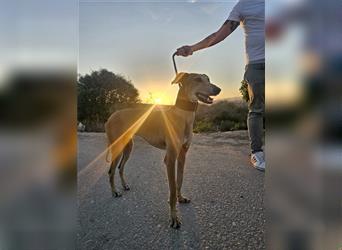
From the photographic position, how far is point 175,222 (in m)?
1.64

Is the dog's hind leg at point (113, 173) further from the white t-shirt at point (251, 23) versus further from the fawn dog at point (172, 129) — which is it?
the white t-shirt at point (251, 23)

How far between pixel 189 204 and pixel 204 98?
0.74 m

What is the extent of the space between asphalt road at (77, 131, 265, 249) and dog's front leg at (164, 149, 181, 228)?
1.8 inches

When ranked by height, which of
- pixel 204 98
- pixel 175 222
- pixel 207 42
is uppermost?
pixel 207 42

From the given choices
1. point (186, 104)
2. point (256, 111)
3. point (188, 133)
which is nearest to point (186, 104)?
point (186, 104)

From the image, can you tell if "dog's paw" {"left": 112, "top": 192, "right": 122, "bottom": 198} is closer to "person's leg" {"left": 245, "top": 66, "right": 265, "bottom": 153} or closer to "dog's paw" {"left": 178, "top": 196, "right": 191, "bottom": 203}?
"dog's paw" {"left": 178, "top": 196, "right": 191, "bottom": 203}

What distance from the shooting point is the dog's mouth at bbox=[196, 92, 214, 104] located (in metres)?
1.93

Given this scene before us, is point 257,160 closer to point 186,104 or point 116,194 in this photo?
point 186,104

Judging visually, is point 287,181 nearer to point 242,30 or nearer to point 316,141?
point 316,141

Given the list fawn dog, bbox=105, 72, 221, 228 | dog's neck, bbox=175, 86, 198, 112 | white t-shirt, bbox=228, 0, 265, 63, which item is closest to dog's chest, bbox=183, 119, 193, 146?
fawn dog, bbox=105, 72, 221, 228

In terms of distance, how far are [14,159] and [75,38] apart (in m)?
0.40

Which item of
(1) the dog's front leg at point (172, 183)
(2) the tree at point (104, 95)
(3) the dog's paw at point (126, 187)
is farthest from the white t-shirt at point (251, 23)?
(3) the dog's paw at point (126, 187)

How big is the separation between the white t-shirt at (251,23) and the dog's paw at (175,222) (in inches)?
38.9

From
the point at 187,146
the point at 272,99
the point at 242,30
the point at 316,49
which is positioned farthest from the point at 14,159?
the point at 187,146
